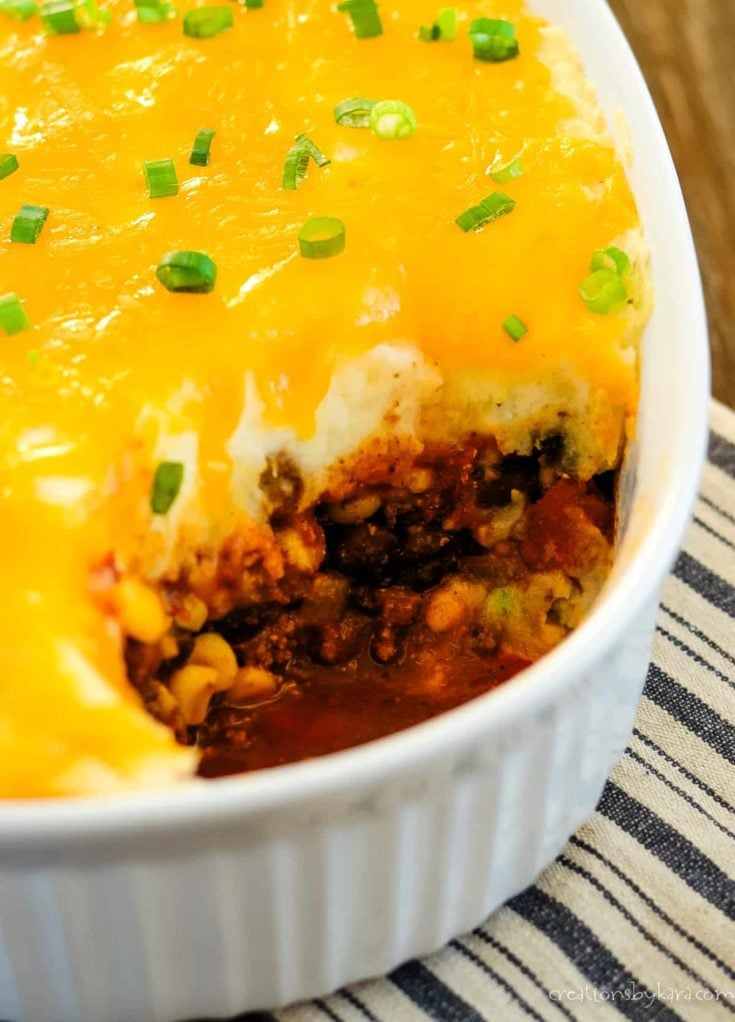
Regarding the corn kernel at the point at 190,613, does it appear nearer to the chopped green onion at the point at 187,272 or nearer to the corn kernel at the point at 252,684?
the corn kernel at the point at 252,684

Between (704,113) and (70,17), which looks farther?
(704,113)

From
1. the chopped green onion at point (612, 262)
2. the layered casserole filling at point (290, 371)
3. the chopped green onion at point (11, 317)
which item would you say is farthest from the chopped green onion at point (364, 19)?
the chopped green onion at point (11, 317)

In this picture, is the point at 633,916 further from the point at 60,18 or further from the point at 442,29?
the point at 60,18

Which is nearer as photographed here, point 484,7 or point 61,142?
point 61,142

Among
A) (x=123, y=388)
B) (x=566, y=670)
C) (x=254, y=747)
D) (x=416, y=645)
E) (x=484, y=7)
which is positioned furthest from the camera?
(x=484, y=7)

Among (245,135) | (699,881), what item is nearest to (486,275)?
(245,135)

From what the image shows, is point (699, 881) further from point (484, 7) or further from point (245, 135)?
point (484, 7)

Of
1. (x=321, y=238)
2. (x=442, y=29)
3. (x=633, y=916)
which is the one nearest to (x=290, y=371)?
(x=321, y=238)

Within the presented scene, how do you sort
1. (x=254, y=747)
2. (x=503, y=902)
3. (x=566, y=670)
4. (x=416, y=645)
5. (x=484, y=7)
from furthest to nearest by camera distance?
(x=484, y=7) < (x=416, y=645) < (x=254, y=747) < (x=503, y=902) < (x=566, y=670)
